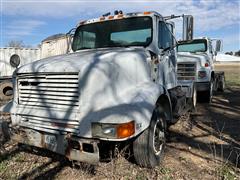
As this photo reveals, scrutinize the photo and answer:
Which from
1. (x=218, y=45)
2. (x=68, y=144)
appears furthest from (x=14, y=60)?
(x=68, y=144)

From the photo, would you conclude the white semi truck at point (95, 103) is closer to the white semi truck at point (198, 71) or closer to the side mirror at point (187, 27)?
the side mirror at point (187, 27)

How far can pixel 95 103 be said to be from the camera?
3.88 m

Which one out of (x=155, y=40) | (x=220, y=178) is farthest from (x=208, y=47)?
(x=220, y=178)

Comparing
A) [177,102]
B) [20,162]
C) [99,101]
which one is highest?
[99,101]

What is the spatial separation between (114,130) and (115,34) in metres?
2.50

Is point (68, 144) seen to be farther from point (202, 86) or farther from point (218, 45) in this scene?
A: point (218, 45)

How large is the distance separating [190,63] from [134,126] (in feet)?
22.3

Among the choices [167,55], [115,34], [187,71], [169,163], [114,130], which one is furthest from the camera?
[187,71]

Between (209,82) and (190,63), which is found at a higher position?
(190,63)

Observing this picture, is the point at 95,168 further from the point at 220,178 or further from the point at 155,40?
the point at 155,40

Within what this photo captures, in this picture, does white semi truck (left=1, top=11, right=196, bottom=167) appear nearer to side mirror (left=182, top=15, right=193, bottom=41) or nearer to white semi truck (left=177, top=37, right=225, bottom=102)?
side mirror (left=182, top=15, right=193, bottom=41)

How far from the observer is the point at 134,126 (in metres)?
3.73

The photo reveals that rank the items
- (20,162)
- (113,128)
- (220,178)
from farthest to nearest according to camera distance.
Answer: (20,162) → (220,178) → (113,128)

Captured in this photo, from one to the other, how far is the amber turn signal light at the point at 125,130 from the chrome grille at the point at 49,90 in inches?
28.2
